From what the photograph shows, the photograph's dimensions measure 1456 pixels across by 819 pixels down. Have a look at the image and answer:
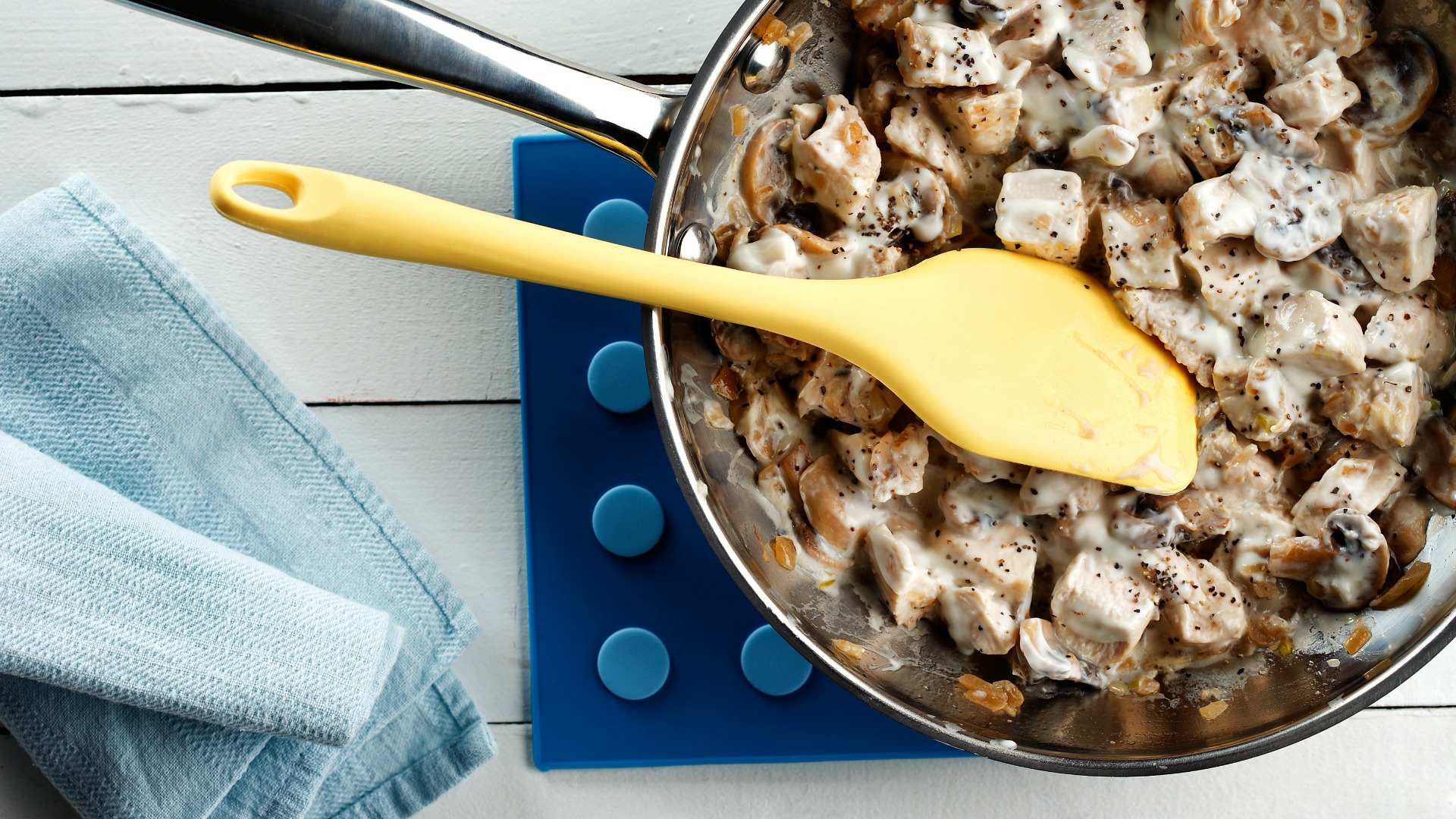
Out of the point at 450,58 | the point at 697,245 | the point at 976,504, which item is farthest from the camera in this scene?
the point at 976,504

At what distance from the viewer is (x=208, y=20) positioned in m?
0.88

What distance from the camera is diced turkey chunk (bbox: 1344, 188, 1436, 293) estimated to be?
3.48ft

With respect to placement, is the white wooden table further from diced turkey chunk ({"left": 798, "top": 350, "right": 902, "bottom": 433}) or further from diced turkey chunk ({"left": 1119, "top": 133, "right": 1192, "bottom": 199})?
diced turkey chunk ({"left": 1119, "top": 133, "right": 1192, "bottom": 199})

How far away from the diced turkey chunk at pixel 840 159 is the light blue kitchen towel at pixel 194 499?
707mm

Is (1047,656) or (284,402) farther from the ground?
(284,402)

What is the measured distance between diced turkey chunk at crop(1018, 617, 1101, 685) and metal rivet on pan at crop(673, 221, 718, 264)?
556 millimetres

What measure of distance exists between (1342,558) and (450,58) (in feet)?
3.61

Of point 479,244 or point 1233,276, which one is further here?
point 1233,276

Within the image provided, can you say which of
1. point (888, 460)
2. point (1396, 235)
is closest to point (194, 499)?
point (888, 460)

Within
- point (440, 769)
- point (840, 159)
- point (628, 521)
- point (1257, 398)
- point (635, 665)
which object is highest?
point (840, 159)

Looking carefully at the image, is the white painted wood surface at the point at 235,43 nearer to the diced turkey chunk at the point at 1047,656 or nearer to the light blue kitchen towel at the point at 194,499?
the light blue kitchen towel at the point at 194,499

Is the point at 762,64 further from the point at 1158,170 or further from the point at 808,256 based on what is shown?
the point at 1158,170

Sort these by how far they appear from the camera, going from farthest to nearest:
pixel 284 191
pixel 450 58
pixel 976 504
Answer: pixel 976 504 → pixel 450 58 → pixel 284 191

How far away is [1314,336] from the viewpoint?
1.06 m
